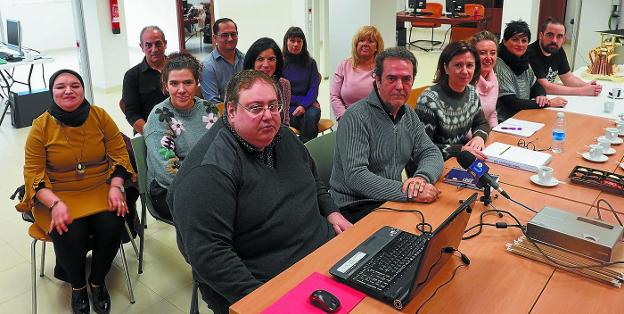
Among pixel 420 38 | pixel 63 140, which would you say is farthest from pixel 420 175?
pixel 420 38

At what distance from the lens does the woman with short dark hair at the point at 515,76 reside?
3914 mm

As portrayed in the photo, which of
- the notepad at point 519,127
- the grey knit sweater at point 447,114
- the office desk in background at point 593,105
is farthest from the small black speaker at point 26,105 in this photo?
the office desk in background at point 593,105

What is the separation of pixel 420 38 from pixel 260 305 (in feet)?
39.2

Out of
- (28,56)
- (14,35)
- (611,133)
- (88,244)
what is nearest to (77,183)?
(88,244)

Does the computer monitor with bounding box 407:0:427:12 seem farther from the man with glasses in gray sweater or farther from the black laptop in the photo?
the black laptop

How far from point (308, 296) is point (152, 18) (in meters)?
8.77

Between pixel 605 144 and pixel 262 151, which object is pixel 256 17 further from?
pixel 262 151

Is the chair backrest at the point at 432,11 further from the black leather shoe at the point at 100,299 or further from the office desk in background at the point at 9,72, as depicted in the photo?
the black leather shoe at the point at 100,299

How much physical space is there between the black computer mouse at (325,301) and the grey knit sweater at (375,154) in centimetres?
87

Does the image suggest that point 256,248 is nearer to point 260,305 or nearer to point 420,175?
point 260,305

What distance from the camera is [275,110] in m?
1.91

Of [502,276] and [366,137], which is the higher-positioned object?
[366,137]

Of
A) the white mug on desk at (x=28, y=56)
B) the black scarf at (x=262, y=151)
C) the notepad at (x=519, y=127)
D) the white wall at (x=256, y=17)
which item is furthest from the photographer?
the white wall at (x=256, y=17)

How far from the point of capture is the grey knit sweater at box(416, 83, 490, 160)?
3.02 metres
